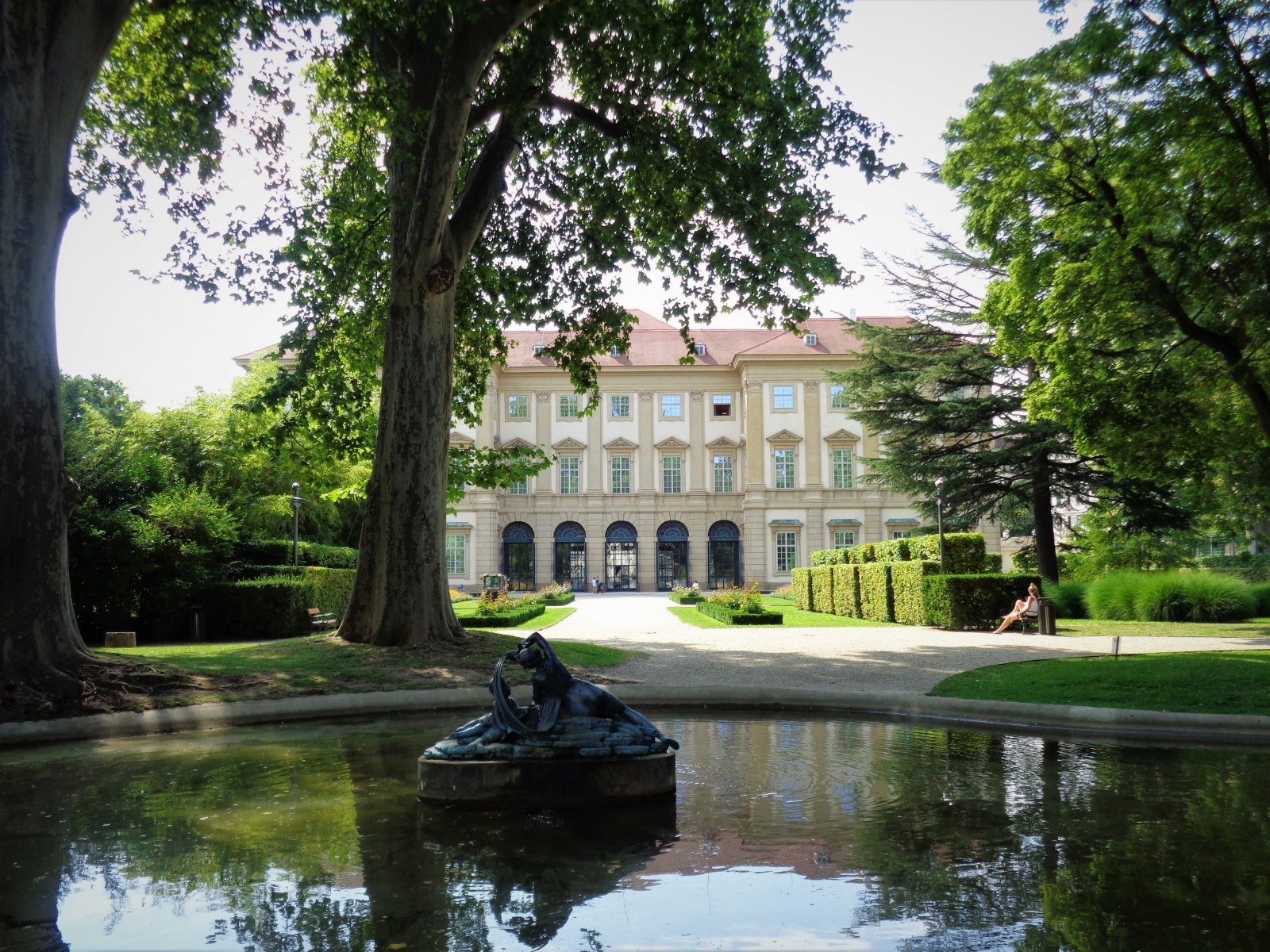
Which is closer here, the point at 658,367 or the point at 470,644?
the point at 470,644

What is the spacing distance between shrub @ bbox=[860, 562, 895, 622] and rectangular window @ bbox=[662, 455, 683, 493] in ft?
88.3

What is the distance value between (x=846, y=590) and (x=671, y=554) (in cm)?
2553

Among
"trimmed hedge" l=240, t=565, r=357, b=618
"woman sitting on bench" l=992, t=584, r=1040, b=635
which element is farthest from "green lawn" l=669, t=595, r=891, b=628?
"trimmed hedge" l=240, t=565, r=357, b=618

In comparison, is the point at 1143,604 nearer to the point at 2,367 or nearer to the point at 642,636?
the point at 642,636

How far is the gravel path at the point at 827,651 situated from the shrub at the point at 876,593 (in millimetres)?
2597

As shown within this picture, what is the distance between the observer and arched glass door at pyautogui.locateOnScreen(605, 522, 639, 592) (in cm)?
5072

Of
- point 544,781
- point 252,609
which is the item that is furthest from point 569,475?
point 544,781

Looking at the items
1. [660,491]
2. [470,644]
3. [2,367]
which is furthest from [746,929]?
[660,491]

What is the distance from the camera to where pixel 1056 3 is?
1194cm

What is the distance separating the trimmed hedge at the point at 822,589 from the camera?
27484 millimetres

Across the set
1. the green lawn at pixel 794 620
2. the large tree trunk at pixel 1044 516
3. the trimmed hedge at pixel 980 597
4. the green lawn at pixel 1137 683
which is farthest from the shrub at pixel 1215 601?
the green lawn at pixel 1137 683

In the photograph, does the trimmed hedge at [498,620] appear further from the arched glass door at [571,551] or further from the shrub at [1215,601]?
the arched glass door at [571,551]

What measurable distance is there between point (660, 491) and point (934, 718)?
43286 millimetres

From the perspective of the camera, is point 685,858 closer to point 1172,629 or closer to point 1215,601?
point 1172,629
